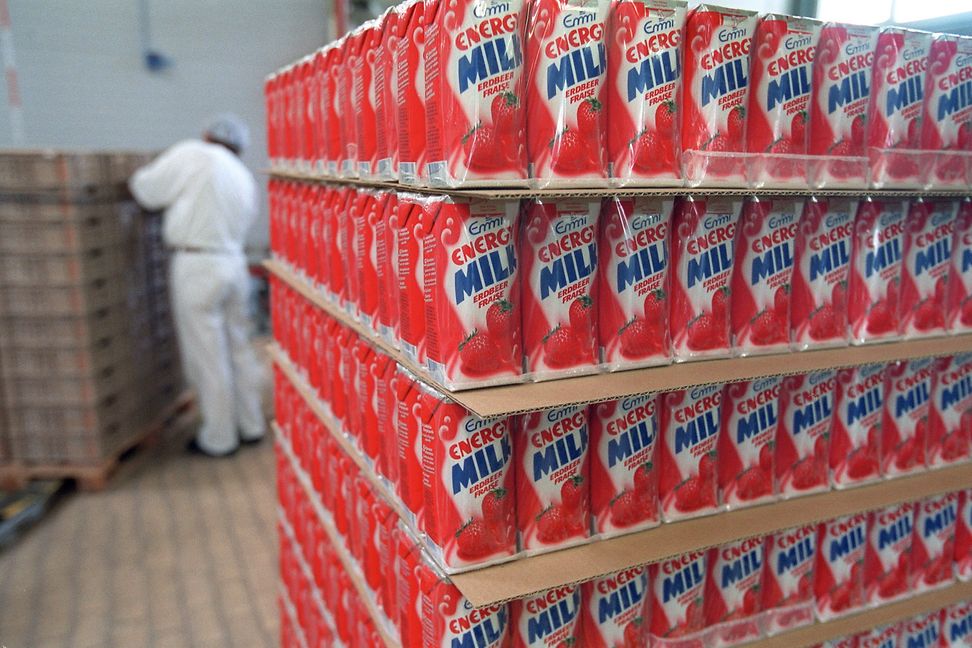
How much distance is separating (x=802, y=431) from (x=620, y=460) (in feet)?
1.85

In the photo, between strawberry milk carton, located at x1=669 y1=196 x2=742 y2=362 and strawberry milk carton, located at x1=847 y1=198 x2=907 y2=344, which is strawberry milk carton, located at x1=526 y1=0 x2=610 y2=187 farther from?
strawberry milk carton, located at x1=847 y1=198 x2=907 y2=344

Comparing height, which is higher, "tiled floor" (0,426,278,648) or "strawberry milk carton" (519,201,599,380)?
"strawberry milk carton" (519,201,599,380)

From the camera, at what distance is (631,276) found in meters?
1.51

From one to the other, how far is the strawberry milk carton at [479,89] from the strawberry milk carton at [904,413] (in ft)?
4.20

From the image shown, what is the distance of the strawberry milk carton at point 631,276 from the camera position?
1.49 metres

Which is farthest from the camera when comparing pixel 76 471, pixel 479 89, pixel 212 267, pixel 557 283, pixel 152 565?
pixel 212 267

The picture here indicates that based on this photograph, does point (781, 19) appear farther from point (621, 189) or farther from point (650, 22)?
point (621, 189)

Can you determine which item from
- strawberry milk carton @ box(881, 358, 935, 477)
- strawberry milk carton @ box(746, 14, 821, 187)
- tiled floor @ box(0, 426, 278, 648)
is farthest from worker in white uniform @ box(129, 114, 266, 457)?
strawberry milk carton @ box(881, 358, 935, 477)

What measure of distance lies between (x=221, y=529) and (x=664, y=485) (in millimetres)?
2932

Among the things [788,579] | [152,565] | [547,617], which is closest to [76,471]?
[152,565]

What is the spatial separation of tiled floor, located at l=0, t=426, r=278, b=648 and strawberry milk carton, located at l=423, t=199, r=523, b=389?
2.19m

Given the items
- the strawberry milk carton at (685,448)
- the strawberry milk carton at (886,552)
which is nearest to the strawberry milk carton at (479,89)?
the strawberry milk carton at (685,448)

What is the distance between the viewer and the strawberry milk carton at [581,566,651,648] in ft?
5.27

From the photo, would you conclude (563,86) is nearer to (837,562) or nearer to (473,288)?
(473,288)
